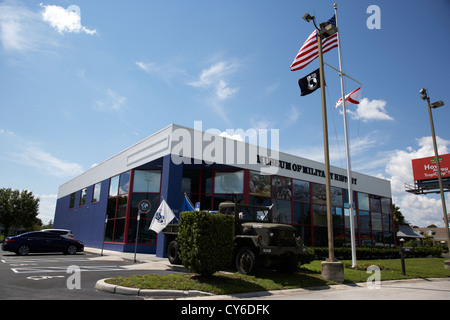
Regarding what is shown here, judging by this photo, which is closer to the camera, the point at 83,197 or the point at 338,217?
the point at 338,217

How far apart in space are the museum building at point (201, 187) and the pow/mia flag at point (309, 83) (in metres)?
9.18

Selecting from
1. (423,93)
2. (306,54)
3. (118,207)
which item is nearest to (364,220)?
(423,93)

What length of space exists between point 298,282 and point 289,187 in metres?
16.2

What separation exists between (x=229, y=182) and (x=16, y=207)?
3862 centimetres

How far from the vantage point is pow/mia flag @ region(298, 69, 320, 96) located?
1211 cm

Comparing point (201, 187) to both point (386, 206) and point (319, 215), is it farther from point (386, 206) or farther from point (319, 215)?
point (386, 206)

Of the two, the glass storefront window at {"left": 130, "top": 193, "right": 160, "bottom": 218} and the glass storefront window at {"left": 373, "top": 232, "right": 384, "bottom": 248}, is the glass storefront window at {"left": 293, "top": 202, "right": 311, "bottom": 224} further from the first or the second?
the glass storefront window at {"left": 130, "top": 193, "right": 160, "bottom": 218}

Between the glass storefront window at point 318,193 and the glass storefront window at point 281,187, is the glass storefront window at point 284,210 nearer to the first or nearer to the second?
the glass storefront window at point 281,187

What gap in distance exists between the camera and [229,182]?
22016 mm
